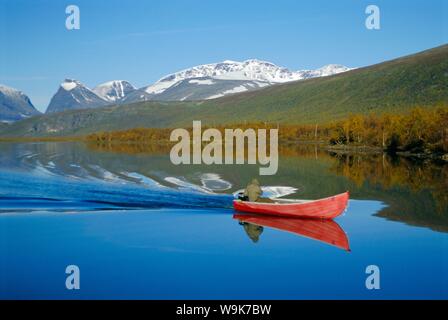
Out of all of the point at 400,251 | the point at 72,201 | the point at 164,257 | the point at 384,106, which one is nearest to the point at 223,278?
the point at 164,257

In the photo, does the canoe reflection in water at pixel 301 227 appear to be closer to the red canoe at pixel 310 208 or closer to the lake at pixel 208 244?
the lake at pixel 208 244

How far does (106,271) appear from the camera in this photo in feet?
63.2

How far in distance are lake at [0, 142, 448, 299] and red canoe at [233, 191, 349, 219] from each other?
19.1 inches

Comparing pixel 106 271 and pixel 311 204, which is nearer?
pixel 106 271

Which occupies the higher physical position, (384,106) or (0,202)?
(384,106)

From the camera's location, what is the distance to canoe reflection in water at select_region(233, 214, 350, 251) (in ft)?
79.2

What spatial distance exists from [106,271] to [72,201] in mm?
16865

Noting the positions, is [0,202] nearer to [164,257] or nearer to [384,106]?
[164,257]

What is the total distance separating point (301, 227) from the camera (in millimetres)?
26234

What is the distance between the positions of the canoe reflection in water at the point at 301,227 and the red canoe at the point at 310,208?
1.01 feet

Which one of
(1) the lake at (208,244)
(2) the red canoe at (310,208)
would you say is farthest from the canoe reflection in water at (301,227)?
(2) the red canoe at (310,208)
